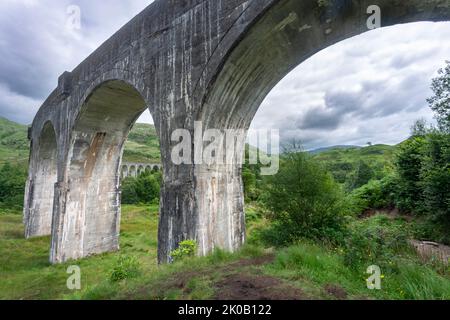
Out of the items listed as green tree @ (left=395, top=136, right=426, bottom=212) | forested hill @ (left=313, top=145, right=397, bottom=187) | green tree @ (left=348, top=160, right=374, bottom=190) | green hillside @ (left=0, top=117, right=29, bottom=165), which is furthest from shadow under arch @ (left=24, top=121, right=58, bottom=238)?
green hillside @ (left=0, top=117, right=29, bottom=165)

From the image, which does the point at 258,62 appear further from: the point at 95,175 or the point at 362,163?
the point at 362,163

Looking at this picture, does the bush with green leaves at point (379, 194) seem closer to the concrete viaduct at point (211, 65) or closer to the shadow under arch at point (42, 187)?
the concrete viaduct at point (211, 65)

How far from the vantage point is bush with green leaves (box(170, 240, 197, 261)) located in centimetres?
432

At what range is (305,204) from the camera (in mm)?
8586

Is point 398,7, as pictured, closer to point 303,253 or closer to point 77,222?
point 303,253

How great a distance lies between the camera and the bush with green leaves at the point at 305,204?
8531mm

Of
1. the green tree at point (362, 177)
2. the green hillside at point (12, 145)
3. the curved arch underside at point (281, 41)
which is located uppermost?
the green hillside at point (12, 145)

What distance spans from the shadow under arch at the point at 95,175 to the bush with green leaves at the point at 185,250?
18.7ft

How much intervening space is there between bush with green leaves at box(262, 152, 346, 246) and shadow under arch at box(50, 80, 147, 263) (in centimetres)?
571

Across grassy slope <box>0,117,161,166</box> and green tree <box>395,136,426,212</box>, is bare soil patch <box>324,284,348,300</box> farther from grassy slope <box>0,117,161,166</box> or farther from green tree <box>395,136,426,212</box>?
grassy slope <box>0,117,161,166</box>

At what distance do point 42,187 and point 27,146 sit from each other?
269ft

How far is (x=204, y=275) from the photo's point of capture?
11.2 feet

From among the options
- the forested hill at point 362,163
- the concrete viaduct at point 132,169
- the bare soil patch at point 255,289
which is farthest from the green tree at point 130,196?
the bare soil patch at point 255,289
